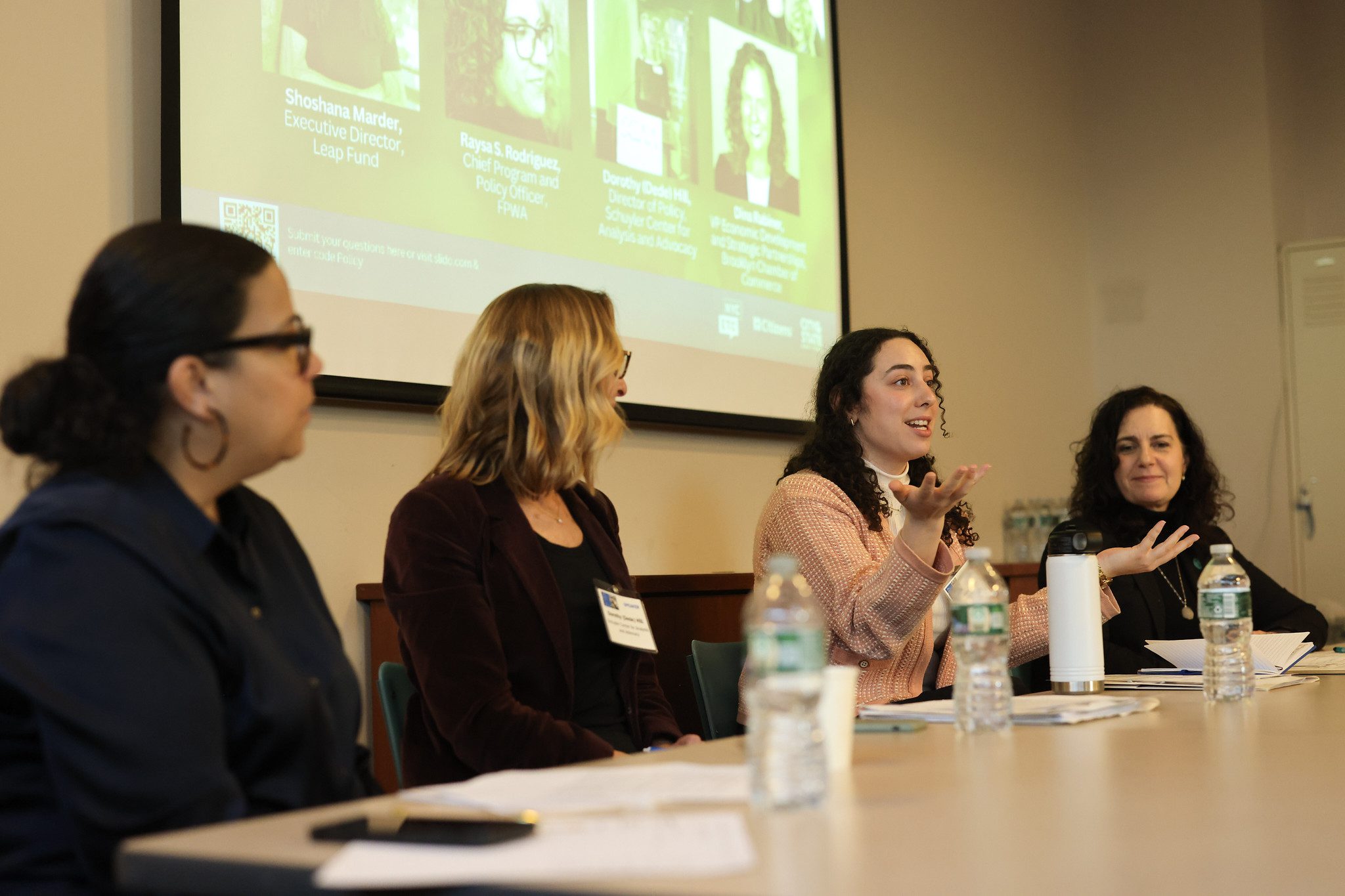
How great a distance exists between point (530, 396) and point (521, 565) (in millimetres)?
289

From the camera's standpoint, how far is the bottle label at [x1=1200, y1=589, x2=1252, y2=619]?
6.68 feet

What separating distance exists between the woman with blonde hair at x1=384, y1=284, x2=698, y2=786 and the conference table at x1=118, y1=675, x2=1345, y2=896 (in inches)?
23.3

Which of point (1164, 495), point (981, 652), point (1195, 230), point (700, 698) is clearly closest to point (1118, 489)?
point (1164, 495)

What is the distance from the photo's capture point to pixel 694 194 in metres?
3.91

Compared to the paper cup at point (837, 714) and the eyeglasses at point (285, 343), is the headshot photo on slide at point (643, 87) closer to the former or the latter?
the eyeglasses at point (285, 343)

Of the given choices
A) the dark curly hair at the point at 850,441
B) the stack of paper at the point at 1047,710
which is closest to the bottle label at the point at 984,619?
the stack of paper at the point at 1047,710

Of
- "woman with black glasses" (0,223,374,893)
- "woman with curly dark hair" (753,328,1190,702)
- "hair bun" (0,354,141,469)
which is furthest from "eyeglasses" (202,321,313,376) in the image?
"woman with curly dark hair" (753,328,1190,702)

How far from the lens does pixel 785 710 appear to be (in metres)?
1.07

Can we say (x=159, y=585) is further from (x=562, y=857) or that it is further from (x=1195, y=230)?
(x=1195, y=230)

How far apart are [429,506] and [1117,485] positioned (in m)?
2.28

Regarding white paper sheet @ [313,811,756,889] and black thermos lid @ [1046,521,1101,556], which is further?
black thermos lid @ [1046,521,1101,556]

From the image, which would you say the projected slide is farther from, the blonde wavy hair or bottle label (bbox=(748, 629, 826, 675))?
bottle label (bbox=(748, 629, 826, 675))

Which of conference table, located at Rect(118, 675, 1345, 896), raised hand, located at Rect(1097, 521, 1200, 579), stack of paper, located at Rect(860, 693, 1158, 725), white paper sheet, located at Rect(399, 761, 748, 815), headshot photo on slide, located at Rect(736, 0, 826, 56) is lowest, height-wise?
stack of paper, located at Rect(860, 693, 1158, 725)

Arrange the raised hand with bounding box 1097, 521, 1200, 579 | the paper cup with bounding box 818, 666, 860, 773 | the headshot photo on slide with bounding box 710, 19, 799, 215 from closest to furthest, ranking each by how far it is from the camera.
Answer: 1. the paper cup with bounding box 818, 666, 860, 773
2. the raised hand with bounding box 1097, 521, 1200, 579
3. the headshot photo on slide with bounding box 710, 19, 799, 215
